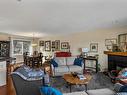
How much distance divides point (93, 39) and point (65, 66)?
8.93ft

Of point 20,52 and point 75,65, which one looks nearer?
point 75,65

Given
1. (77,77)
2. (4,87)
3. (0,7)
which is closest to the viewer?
(0,7)

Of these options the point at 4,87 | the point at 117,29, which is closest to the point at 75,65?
the point at 117,29

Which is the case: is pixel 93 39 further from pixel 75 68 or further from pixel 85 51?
pixel 75 68

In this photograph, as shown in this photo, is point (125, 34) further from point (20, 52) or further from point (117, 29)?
point (20, 52)

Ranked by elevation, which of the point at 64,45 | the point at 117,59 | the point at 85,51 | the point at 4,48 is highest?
the point at 64,45

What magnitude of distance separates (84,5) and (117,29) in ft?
14.1

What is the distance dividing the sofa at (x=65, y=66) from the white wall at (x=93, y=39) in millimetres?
1813

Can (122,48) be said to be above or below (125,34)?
below

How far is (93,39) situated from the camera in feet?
26.5

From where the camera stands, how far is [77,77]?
4305mm

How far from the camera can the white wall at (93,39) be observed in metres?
7.35

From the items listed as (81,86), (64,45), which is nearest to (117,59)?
(81,86)

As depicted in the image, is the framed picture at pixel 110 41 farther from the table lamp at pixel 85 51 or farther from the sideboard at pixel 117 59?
the table lamp at pixel 85 51
